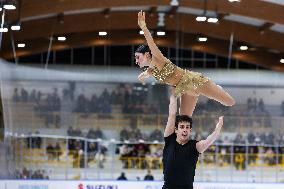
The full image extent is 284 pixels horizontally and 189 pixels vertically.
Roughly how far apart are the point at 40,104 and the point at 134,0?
98.3 inches

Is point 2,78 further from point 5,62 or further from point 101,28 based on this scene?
point 101,28

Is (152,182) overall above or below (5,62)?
below

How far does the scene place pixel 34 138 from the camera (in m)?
12.3

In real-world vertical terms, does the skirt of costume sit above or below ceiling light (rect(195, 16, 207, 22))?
below

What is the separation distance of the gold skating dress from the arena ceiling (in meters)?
6.76

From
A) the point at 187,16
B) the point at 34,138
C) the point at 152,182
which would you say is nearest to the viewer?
the point at 152,182

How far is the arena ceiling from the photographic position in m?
13.0

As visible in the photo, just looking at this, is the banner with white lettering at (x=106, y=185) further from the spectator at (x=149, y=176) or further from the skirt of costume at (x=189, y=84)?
the skirt of costume at (x=189, y=84)

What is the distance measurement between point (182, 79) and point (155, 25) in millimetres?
7121

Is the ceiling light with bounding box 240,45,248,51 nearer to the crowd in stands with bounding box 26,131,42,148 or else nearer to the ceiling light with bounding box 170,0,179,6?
the ceiling light with bounding box 170,0,179,6

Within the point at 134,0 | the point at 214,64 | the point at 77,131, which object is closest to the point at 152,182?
the point at 77,131

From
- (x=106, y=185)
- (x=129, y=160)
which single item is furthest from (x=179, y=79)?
(x=129, y=160)

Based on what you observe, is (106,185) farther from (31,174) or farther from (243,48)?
(243,48)

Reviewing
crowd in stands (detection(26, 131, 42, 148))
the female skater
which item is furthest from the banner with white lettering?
the female skater
